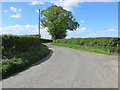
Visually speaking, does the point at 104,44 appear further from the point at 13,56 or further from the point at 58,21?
the point at 58,21

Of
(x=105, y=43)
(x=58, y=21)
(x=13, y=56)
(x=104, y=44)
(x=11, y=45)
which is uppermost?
(x=58, y=21)

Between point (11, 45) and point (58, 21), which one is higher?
point (58, 21)

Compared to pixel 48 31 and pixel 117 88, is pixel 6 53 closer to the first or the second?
pixel 117 88

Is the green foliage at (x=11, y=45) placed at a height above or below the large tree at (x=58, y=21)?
below

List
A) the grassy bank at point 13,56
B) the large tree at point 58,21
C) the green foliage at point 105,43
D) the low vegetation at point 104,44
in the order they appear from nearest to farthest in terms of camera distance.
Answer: the grassy bank at point 13,56
the low vegetation at point 104,44
the green foliage at point 105,43
the large tree at point 58,21

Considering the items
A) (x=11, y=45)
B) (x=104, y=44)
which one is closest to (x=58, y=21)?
(x=104, y=44)

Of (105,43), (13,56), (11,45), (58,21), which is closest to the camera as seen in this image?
(13,56)

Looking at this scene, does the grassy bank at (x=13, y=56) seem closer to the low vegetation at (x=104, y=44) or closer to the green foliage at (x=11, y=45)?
the green foliage at (x=11, y=45)

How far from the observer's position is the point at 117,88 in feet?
21.3

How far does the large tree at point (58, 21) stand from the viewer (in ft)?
168

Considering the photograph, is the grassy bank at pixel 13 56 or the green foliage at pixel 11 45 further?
the green foliage at pixel 11 45

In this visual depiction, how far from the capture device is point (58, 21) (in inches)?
1989

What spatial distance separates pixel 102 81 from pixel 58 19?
1729 inches

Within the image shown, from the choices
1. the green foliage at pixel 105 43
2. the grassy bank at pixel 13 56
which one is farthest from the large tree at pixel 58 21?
the grassy bank at pixel 13 56
